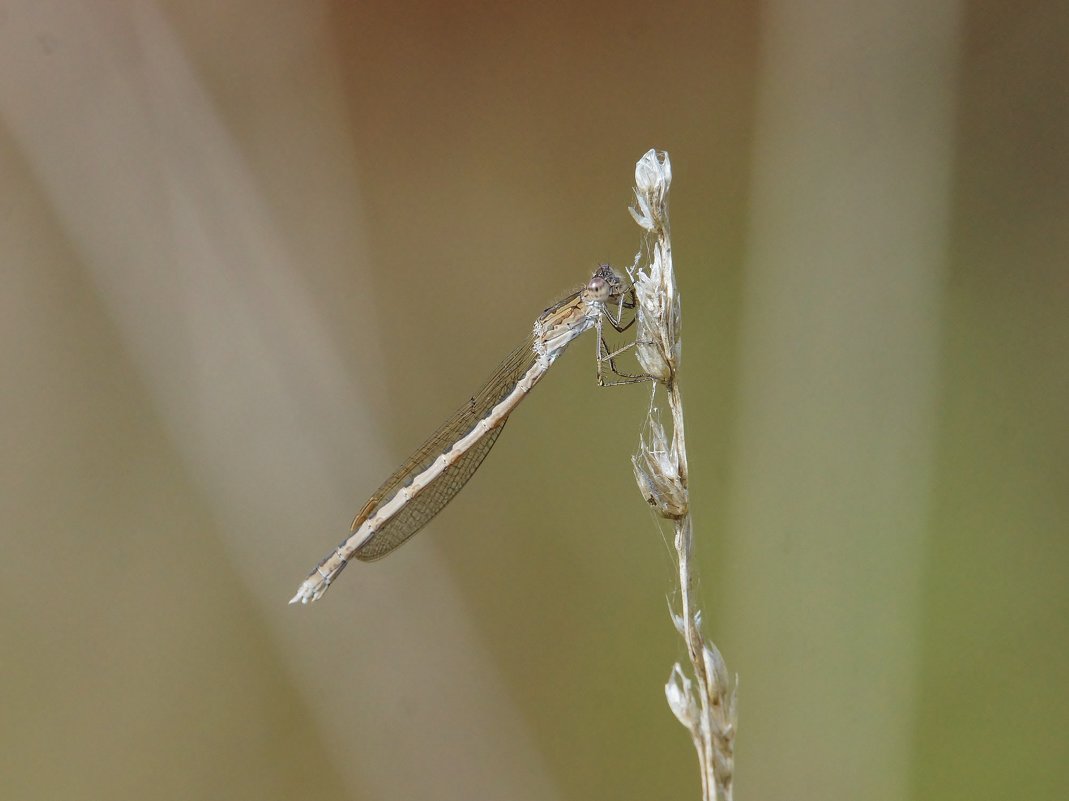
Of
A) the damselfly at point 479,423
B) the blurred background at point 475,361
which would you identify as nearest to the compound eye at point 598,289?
the damselfly at point 479,423

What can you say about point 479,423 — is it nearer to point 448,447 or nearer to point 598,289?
point 448,447

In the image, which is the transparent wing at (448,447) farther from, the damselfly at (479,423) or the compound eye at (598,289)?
the compound eye at (598,289)

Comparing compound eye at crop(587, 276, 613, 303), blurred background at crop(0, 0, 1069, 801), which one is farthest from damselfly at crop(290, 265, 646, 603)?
blurred background at crop(0, 0, 1069, 801)

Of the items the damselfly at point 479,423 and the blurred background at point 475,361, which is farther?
the damselfly at point 479,423

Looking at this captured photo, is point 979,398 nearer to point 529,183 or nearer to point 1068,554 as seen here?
point 1068,554

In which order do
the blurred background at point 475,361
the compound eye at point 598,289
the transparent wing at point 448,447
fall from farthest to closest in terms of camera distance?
1. the transparent wing at point 448,447
2. the compound eye at point 598,289
3. the blurred background at point 475,361

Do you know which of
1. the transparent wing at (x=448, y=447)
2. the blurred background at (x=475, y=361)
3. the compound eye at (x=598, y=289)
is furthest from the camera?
the transparent wing at (x=448, y=447)
